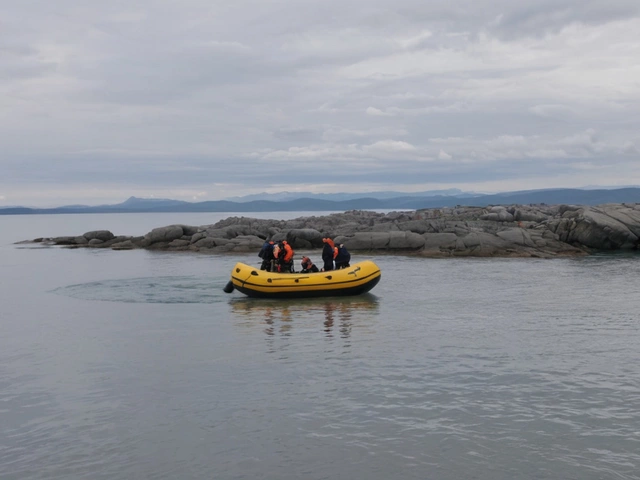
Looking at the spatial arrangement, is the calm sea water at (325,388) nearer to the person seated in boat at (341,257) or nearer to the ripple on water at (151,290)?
the ripple on water at (151,290)

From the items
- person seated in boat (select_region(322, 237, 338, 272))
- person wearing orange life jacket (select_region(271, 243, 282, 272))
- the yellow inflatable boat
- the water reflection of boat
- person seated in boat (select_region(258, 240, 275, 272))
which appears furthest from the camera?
person seated in boat (select_region(258, 240, 275, 272))

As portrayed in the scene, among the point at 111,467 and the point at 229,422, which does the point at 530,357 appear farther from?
the point at 111,467

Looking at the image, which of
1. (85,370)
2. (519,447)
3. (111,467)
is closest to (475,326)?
(519,447)

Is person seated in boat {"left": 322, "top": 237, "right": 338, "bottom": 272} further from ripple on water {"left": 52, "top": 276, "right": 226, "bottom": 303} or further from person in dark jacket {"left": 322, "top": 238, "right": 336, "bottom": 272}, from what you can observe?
ripple on water {"left": 52, "top": 276, "right": 226, "bottom": 303}

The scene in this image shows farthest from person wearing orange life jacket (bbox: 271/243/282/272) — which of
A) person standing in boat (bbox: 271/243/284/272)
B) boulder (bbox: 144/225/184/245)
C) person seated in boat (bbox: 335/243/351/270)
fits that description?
boulder (bbox: 144/225/184/245)

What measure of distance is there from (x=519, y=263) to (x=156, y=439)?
2874 centimetres

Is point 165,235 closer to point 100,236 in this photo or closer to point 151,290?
point 100,236

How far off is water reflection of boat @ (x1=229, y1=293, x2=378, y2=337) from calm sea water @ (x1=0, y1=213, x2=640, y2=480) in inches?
5.0

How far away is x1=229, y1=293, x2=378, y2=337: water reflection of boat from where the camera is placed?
18834 millimetres

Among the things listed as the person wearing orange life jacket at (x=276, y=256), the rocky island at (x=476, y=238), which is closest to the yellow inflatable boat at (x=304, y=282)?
the person wearing orange life jacket at (x=276, y=256)

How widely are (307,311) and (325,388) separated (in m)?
8.96

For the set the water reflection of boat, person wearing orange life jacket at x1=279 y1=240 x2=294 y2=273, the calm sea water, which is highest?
person wearing orange life jacket at x1=279 y1=240 x2=294 y2=273

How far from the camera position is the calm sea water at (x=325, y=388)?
28.8 ft

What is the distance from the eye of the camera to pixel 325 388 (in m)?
11.9
